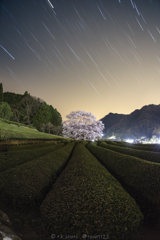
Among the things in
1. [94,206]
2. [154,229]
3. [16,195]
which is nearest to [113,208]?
[94,206]

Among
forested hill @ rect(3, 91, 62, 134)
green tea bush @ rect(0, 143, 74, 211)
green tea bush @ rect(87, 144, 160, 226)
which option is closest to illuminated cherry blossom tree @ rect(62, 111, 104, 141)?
forested hill @ rect(3, 91, 62, 134)

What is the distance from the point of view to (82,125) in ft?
92.2

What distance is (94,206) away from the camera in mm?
2084

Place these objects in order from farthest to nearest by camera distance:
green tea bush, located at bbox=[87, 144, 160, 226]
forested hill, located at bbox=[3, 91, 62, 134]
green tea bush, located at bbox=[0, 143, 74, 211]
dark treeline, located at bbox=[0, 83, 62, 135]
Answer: forested hill, located at bbox=[3, 91, 62, 134]
dark treeline, located at bbox=[0, 83, 62, 135]
green tea bush, located at bbox=[0, 143, 74, 211]
green tea bush, located at bbox=[87, 144, 160, 226]

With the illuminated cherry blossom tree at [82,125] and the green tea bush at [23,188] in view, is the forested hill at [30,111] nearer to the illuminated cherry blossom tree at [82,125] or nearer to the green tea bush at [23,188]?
the illuminated cherry blossom tree at [82,125]

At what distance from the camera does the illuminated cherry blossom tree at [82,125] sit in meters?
28.2

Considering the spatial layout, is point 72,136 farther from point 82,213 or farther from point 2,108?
point 82,213

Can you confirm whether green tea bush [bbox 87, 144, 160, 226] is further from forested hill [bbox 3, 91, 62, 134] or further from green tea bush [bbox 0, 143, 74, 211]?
forested hill [bbox 3, 91, 62, 134]

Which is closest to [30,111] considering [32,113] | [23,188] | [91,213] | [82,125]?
[32,113]

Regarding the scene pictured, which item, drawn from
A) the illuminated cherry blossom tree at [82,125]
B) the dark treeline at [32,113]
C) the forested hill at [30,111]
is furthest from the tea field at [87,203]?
the forested hill at [30,111]

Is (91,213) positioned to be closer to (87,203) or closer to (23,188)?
(87,203)

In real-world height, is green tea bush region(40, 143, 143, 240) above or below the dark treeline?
below

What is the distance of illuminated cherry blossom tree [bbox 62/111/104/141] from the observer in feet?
92.4

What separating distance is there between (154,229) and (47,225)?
2061 mm
